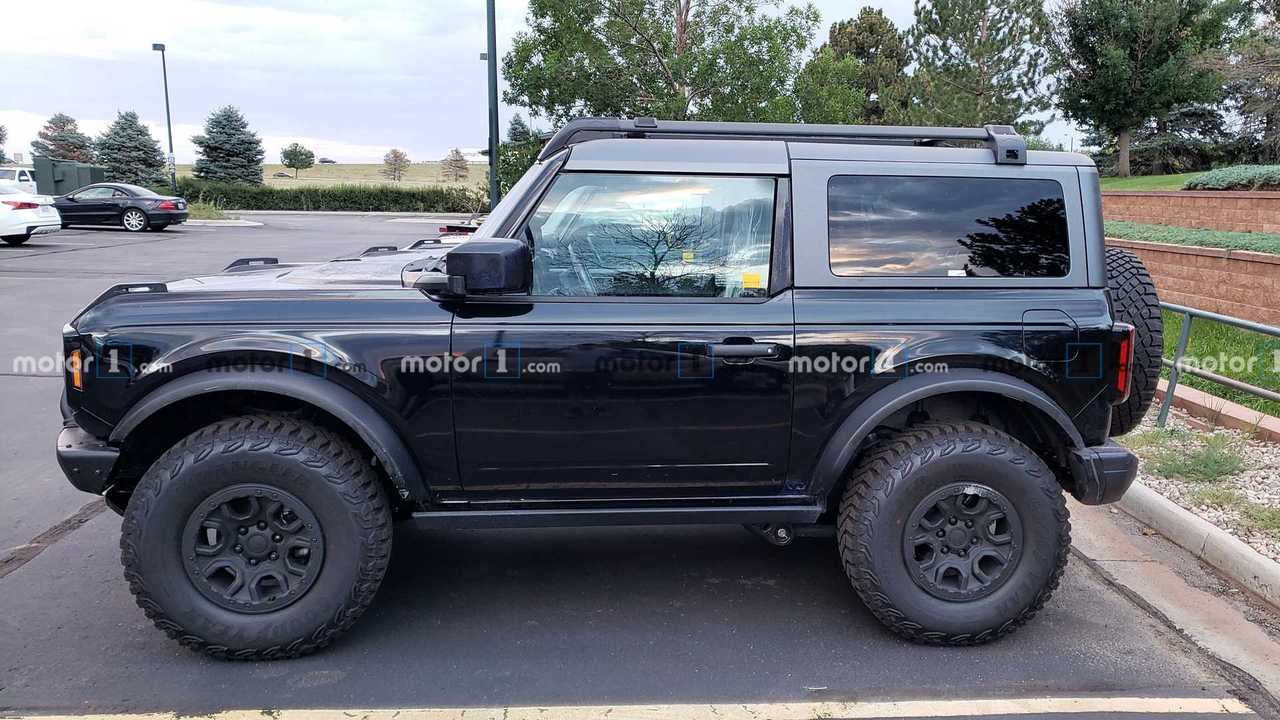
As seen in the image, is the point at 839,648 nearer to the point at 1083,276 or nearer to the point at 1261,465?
the point at 1083,276

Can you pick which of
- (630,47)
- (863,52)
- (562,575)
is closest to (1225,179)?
(630,47)

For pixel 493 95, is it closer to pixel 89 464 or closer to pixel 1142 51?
pixel 89 464

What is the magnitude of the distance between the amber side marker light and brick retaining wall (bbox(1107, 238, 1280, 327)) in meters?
10.0

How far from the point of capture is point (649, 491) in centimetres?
377

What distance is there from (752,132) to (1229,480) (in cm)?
365

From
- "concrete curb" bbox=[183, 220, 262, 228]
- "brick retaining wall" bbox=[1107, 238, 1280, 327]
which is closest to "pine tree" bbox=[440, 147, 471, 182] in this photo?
"concrete curb" bbox=[183, 220, 262, 228]

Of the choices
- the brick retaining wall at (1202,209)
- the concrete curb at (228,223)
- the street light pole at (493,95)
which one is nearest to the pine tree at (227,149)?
the concrete curb at (228,223)

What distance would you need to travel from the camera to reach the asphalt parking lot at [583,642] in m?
3.40

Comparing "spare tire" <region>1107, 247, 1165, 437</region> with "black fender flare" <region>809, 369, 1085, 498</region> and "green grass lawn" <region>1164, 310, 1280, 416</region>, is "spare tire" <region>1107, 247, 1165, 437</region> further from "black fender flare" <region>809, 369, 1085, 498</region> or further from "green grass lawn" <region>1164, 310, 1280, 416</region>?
"green grass lawn" <region>1164, 310, 1280, 416</region>

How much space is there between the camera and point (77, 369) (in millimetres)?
3537

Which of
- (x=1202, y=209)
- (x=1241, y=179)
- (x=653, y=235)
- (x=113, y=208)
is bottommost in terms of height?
(x=653, y=235)

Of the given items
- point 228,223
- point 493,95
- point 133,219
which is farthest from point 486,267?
point 228,223

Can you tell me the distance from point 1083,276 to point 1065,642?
148 cm

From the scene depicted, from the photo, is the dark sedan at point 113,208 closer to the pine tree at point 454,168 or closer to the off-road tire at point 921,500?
the off-road tire at point 921,500
